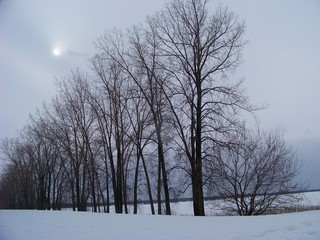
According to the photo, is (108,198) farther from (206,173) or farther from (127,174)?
(206,173)

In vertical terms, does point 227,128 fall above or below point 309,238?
above

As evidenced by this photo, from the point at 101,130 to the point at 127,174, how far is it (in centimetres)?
724

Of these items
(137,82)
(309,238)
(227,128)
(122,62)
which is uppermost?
(122,62)

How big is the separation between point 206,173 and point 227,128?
10.3 ft

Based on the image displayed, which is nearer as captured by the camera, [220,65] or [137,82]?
[220,65]

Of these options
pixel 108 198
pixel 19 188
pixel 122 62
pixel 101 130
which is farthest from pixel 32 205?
pixel 122 62

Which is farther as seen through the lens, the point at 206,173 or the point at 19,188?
the point at 19,188

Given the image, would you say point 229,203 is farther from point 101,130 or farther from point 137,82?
point 101,130

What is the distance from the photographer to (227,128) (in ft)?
64.7

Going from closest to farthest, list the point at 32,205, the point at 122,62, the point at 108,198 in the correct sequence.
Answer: the point at 122,62 < the point at 108,198 < the point at 32,205

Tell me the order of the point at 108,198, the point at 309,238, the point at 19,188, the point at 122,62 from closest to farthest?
the point at 309,238
the point at 122,62
the point at 108,198
the point at 19,188

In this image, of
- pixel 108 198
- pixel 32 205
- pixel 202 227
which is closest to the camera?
pixel 202 227

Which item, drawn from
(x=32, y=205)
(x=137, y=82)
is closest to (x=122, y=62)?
(x=137, y=82)

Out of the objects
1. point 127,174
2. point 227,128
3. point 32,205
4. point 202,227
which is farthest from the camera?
point 32,205
